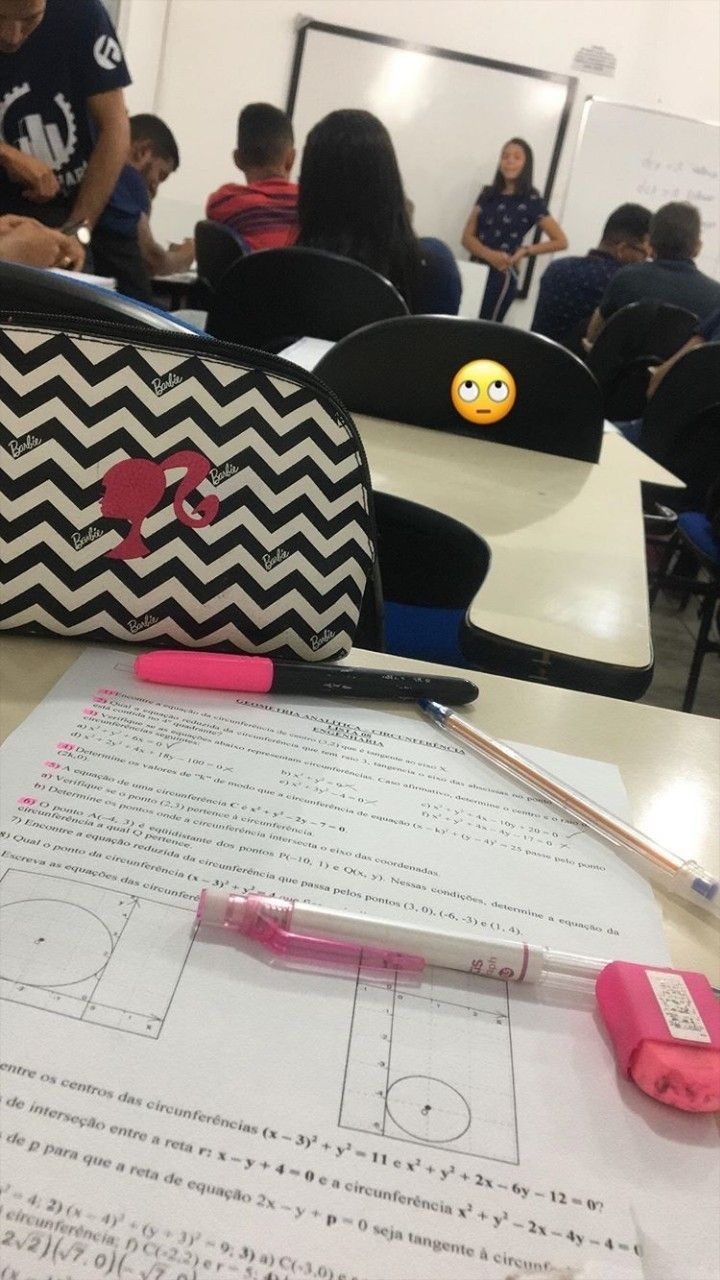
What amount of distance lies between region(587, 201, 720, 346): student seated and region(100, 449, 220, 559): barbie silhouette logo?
3.28 m

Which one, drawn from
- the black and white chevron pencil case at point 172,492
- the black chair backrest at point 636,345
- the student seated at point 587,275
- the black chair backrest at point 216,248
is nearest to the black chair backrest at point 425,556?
the black and white chevron pencil case at point 172,492

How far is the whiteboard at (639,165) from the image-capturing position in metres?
5.22

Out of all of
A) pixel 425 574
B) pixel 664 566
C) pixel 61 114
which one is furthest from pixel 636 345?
pixel 425 574

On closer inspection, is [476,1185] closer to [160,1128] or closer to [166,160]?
[160,1128]

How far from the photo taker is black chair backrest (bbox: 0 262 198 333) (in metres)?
0.55

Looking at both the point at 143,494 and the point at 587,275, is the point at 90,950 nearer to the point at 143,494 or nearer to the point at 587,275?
the point at 143,494

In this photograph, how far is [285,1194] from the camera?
0.89ft

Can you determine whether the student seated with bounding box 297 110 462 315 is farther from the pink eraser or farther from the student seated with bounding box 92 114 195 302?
the pink eraser

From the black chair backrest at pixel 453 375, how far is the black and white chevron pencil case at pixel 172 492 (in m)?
0.74

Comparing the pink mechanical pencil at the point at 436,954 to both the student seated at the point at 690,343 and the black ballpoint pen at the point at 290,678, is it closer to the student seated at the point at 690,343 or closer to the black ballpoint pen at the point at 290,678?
the black ballpoint pen at the point at 290,678

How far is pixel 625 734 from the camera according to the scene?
0.57 meters

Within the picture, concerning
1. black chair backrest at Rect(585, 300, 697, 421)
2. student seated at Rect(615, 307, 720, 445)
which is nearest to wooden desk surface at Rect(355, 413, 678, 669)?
student seated at Rect(615, 307, 720, 445)

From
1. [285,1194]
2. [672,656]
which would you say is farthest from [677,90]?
[285,1194]

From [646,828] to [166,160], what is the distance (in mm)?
3930
